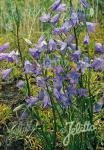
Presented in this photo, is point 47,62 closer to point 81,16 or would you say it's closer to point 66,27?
point 66,27

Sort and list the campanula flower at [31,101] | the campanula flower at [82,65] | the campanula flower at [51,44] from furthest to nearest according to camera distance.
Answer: the campanula flower at [31,101]
the campanula flower at [82,65]
the campanula flower at [51,44]

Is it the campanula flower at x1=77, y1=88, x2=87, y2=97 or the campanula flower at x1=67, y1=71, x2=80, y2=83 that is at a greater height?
the campanula flower at x1=67, y1=71, x2=80, y2=83

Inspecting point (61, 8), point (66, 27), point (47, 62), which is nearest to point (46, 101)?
point (47, 62)

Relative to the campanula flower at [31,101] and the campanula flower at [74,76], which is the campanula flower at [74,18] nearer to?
the campanula flower at [74,76]

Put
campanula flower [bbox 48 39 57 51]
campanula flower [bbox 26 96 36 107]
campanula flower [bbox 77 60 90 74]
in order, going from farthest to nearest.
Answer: campanula flower [bbox 26 96 36 107], campanula flower [bbox 77 60 90 74], campanula flower [bbox 48 39 57 51]

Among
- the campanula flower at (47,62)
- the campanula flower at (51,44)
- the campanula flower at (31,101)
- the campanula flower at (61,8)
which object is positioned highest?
the campanula flower at (61,8)

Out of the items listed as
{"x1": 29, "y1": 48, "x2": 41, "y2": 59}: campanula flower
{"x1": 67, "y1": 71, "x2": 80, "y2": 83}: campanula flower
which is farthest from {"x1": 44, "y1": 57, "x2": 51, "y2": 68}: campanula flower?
{"x1": 67, "y1": 71, "x2": 80, "y2": 83}: campanula flower

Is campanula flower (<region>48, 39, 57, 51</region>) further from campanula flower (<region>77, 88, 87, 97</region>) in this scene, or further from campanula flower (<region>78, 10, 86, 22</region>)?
campanula flower (<region>77, 88, 87, 97</region>)

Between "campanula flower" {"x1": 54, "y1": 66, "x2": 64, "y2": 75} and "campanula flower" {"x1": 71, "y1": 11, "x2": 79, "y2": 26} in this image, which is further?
"campanula flower" {"x1": 54, "y1": 66, "x2": 64, "y2": 75}

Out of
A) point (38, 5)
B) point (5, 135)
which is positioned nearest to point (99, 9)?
Result: point (38, 5)

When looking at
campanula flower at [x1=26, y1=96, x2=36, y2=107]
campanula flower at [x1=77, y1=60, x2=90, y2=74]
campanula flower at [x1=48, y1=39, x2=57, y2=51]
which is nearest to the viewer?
campanula flower at [x1=48, y1=39, x2=57, y2=51]

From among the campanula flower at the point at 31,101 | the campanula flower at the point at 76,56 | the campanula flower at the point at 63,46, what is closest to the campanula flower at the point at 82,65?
the campanula flower at the point at 76,56

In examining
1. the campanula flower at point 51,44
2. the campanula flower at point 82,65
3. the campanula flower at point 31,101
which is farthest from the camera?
the campanula flower at point 31,101

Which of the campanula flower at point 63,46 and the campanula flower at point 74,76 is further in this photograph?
the campanula flower at point 74,76
